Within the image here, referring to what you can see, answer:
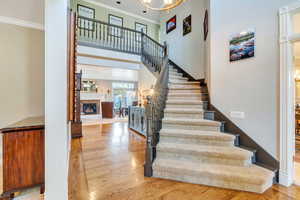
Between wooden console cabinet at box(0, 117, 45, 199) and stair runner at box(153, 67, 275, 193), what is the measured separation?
149cm

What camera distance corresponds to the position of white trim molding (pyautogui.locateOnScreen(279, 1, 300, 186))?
1.98 m

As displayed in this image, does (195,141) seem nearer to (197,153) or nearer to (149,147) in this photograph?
(197,153)

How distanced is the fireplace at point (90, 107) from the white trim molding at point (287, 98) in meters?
9.94

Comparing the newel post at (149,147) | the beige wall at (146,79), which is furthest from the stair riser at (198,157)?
the beige wall at (146,79)

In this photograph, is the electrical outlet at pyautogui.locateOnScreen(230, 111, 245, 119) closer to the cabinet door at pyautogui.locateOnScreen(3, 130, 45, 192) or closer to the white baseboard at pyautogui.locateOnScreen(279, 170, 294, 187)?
the white baseboard at pyautogui.locateOnScreen(279, 170, 294, 187)

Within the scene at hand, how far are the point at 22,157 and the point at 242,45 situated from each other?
3441mm

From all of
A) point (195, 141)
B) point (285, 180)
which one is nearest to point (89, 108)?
point (195, 141)

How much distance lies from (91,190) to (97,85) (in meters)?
9.57

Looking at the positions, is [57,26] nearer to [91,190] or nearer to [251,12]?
[91,190]

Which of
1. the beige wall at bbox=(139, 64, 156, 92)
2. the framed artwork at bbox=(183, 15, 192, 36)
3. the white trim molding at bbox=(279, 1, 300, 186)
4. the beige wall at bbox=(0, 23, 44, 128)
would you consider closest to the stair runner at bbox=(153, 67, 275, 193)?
the white trim molding at bbox=(279, 1, 300, 186)

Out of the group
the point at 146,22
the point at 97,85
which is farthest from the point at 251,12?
the point at 97,85

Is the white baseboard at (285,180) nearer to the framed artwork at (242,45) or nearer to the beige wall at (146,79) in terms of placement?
the framed artwork at (242,45)

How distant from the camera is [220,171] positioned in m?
2.01

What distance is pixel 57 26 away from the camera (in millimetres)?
1420
